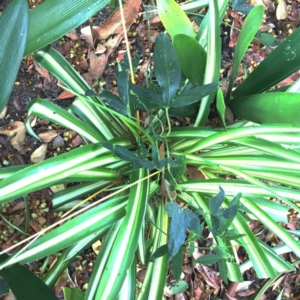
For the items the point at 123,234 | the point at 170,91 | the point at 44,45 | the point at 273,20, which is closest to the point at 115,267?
the point at 123,234

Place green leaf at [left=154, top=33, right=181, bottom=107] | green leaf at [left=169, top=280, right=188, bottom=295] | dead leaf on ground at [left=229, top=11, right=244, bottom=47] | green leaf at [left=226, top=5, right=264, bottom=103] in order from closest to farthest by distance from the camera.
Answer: green leaf at [left=154, top=33, right=181, bottom=107] → green leaf at [left=226, top=5, right=264, bottom=103] → green leaf at [left=169, top=280, right=188, bottom=295] → dead leaf on ground at [left=229, top=11, right=244, bottom=47]

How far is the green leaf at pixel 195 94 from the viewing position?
545mm

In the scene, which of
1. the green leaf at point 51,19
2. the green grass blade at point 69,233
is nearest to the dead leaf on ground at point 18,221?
the green grass blade at point 69,233

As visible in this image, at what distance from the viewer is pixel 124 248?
622 mm

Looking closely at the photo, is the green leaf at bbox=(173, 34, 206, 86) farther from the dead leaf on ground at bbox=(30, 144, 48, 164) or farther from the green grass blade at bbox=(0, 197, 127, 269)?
the dead leaf on ground at bbox=(30, 144, 48, 164)

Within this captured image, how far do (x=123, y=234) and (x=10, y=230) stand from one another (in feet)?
1.68

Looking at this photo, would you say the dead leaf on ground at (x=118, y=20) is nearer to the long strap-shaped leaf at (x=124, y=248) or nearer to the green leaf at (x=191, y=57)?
the green leaf at (x=191, y=57)

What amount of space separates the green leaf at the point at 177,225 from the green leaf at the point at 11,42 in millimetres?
415

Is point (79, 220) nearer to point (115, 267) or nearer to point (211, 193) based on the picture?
point (115, 267)

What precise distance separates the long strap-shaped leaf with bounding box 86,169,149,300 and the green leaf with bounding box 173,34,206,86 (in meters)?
0.26

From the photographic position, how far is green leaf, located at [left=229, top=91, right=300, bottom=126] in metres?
0.57

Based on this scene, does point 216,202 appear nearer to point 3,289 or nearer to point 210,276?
point 3,289

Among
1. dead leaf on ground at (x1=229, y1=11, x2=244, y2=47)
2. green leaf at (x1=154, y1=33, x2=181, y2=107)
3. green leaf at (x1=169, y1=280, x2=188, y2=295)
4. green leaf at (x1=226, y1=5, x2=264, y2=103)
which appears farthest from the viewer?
dead leaf on ground at (x1=229, y1=11, x2=244, y2=47)

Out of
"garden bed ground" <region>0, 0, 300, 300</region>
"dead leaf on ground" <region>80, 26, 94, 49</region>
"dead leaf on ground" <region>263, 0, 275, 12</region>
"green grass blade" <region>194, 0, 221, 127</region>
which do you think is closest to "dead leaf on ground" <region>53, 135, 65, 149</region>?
"garden bed ground" <region>0, 0, 300, 300</region>
